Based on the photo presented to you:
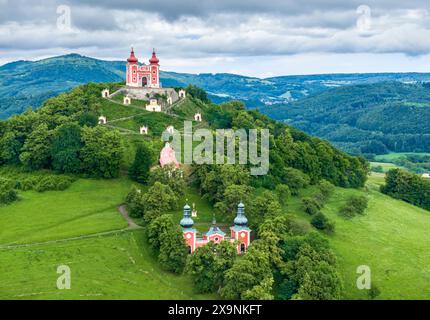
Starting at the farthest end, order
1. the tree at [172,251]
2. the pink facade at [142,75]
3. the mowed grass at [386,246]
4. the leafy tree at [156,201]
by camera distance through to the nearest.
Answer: the pink facade at [142,75], the leafy tree at [156,201], the mowed grass at [386,246], the tree at [172,251]

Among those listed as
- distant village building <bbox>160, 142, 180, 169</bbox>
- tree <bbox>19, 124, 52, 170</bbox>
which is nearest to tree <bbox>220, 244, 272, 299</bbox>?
distant village building <bbox>160, 142, 180, 169</bbox>

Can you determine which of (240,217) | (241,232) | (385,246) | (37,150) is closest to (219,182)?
(240,217)

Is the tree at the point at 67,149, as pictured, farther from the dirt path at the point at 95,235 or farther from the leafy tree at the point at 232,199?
the leafy tree at the point at 232,199

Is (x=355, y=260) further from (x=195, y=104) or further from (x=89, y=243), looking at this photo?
(x=195, y=104)

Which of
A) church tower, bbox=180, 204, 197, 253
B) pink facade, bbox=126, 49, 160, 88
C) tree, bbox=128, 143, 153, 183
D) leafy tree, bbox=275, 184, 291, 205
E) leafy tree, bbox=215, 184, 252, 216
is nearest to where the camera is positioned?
church tower, bbox=180, 204, 197, 253

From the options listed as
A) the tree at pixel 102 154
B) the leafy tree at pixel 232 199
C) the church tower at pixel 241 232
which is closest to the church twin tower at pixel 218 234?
the church tower at pixel 241 232

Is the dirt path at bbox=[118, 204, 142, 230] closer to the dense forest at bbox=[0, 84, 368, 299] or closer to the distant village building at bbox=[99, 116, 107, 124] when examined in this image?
the dense forest at bbox=[0, 84, 368, 299]

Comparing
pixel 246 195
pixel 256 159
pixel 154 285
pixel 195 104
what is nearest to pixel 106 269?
pixel 154 285
